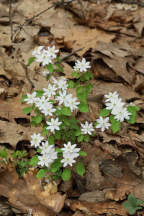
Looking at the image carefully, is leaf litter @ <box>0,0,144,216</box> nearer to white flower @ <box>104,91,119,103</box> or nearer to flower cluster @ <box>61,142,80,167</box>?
flower cluster @ <box>61,142,80,167</box>

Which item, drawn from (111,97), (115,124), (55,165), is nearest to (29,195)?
(55,165)

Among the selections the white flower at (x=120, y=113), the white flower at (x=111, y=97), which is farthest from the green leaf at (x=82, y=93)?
the white flower at (x=120, y=113)

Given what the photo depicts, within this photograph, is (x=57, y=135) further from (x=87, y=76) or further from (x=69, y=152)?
(x=87, y=76)

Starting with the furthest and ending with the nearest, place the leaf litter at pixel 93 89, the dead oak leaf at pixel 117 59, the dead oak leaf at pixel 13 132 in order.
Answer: the dead oak leaf at pixel 117 59, the dead oak leaf at pixel 13 132, the leaf litter at pixel 93 89

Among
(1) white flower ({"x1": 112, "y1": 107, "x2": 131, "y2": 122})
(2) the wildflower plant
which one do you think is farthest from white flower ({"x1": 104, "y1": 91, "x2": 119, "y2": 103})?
(1) white flower ({"x1": 112, "y1": 107, "x2": 131, "y2": 122})

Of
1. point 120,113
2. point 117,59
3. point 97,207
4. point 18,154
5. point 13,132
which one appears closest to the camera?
point 120,113

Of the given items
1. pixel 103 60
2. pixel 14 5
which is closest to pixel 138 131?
pixel 103 60

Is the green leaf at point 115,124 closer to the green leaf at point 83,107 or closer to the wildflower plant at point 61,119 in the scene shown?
the wildflower plant at point 61,119

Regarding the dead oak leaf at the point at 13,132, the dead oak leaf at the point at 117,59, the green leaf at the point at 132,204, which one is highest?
the dead oak leaf at the point at 117,59

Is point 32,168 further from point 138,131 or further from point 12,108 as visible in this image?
point 138,131
